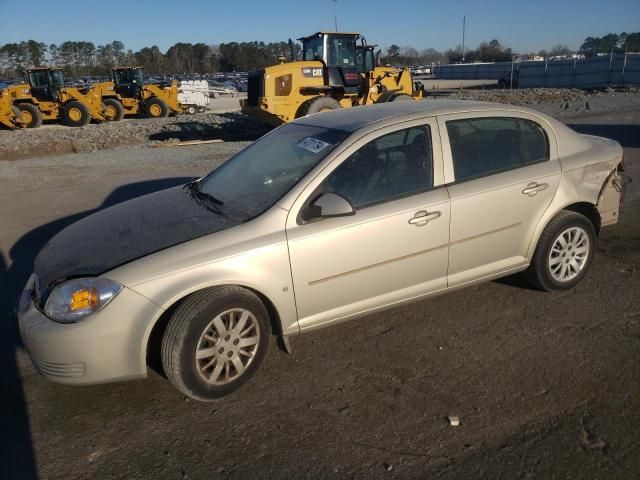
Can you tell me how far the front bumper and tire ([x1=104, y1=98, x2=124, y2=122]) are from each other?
2186 cm

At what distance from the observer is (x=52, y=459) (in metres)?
2.61

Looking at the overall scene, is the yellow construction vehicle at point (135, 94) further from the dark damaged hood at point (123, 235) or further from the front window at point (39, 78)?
the dark damaged hood at point (123, 235)

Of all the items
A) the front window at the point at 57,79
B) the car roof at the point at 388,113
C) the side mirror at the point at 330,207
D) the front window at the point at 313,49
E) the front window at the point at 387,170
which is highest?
the front window at the point at 313,49

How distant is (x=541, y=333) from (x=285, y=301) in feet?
6.13

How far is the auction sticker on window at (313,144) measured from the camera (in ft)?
11.3

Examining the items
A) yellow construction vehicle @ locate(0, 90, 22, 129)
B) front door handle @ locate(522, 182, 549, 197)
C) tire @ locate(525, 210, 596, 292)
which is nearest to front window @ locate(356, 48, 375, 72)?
tire @ locate(525, 210, 596, 292)

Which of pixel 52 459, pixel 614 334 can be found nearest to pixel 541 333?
pixel 614 334

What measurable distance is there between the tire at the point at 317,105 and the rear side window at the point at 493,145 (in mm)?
10891

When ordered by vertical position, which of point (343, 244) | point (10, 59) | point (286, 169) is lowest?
point (343, 244)

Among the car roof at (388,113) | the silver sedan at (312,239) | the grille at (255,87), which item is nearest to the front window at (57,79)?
the grille at (255,87)

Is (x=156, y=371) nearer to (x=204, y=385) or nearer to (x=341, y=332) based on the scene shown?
(x=204, y=385)

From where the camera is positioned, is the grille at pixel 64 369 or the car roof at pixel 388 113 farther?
the car roof at pixel 388 113

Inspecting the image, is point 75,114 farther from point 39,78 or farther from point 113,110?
point 39,78

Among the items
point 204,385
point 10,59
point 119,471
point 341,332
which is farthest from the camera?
point 10,59
